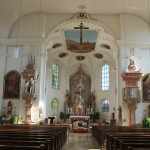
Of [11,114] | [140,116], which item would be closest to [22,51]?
[11,114]

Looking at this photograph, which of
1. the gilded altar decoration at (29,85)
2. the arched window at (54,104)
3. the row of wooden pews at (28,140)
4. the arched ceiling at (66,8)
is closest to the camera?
the row of wooden pews at (28,140)

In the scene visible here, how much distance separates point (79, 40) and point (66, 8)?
18.7 feet

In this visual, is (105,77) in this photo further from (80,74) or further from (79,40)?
(79,40)

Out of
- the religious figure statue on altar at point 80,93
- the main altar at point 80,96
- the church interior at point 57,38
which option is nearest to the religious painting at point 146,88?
the church interior at point 57,38

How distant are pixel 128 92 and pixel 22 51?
814 centimetres

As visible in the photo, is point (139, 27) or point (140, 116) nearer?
point (140, 116)

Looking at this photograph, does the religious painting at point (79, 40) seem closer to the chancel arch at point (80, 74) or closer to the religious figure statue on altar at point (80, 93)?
the chancel arch at point (80, 74)

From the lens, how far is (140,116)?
1493 centimetres

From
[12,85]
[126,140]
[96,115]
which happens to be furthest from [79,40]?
[126,140]

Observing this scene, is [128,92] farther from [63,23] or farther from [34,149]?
[34,149]

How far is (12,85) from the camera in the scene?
15672mm

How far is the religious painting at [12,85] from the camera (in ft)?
50.9

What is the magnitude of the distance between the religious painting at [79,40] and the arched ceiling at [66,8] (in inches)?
112

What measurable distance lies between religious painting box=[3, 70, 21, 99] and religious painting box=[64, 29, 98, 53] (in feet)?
20.2
